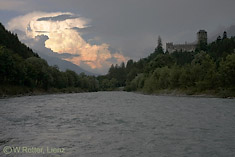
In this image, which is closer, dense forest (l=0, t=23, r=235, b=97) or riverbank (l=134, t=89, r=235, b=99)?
riverbank (l=134, t=89, r=235, b=99)

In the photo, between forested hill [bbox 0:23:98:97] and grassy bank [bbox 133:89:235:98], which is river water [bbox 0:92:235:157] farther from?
forested hill [bbox 0:23:98:97]

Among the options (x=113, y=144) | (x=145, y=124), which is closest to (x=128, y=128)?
(x=145, y=124)

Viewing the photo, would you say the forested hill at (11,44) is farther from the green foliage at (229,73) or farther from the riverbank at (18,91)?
the green foliage at (229,73)

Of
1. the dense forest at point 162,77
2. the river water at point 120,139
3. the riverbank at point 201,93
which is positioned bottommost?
the river water at point 120,139

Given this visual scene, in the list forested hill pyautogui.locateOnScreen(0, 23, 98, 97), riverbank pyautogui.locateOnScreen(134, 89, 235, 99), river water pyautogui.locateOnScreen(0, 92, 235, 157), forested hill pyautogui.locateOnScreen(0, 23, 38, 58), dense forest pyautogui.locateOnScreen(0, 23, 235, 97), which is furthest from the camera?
forested hill pyautogui.locateOnScreen(0, 23, 38, 58)

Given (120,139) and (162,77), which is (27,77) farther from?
(120,139)

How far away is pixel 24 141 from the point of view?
1769 cm

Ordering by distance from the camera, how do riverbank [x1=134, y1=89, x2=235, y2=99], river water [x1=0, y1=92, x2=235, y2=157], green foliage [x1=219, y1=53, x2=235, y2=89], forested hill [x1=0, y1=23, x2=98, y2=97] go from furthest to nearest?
forested hill [x1=0, y1=23, x2=98, y2=97] < green foliage [x1=219, y1=53, x2=235, y2=89] < riverbank [x1=134, y1=89, x2=235, y2=99] < river water [x1=0, y1=92, x2=235, y2=157]

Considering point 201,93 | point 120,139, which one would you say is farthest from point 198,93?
point 120,139

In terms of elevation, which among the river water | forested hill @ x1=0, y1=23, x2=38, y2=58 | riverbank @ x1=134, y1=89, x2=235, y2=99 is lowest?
the river water

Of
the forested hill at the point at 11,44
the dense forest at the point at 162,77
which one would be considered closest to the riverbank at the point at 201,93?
the dense forest at the point at 162,77

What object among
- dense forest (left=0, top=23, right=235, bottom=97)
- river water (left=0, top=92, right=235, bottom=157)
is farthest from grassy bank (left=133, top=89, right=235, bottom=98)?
river water (left=0, top=92, right=235, bottom=157)

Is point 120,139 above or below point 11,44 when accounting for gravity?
below

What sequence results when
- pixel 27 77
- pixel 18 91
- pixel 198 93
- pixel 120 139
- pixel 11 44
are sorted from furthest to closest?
1. pixel 11 44
2. pixel 27 77
3. pixel 18 91
4. pixel 198 93
5. pixel 120 139
